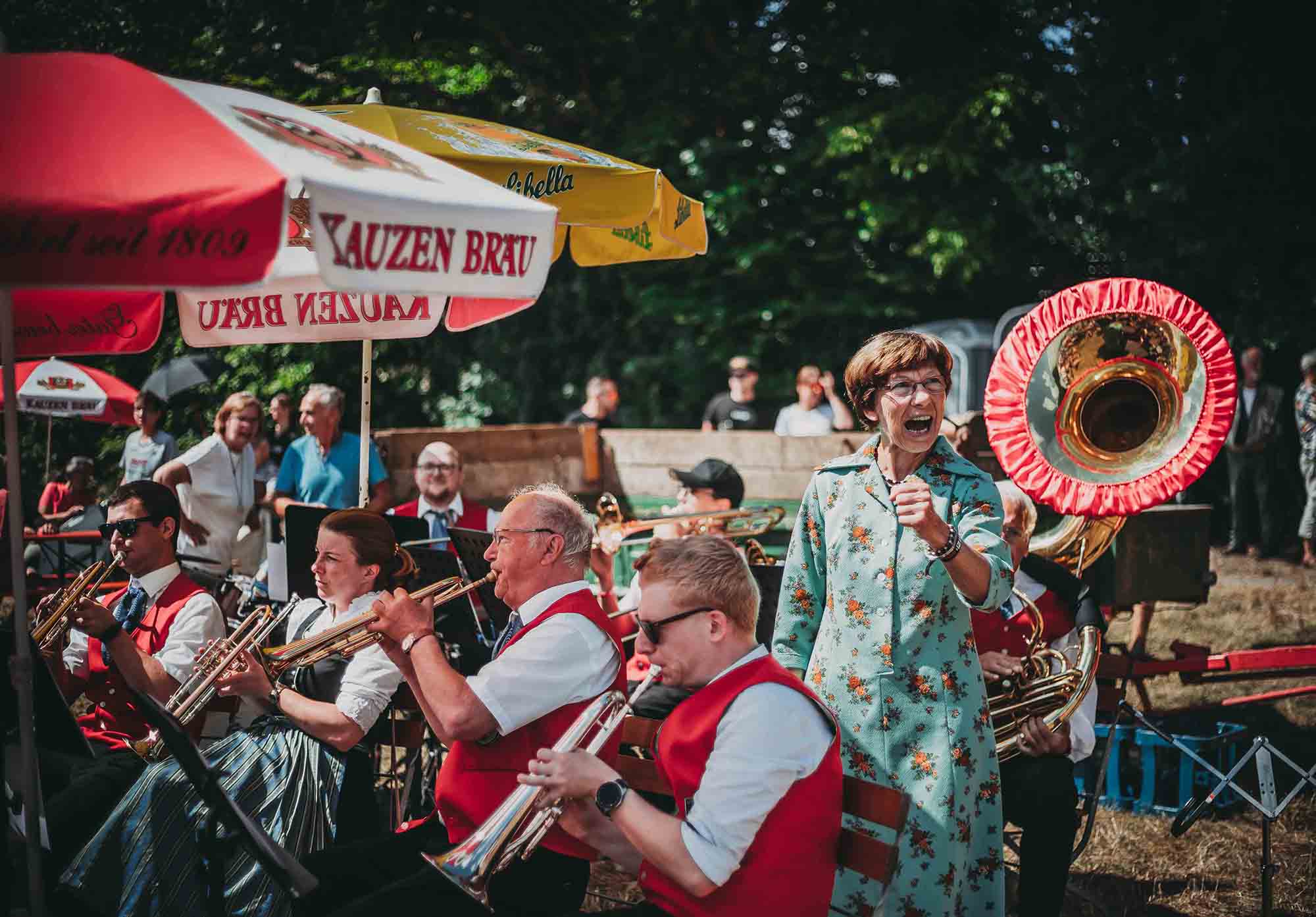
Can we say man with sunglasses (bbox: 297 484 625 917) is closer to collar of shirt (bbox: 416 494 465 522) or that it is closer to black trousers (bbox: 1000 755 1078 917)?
black trousers (bbox: 1000 755 1078 917)

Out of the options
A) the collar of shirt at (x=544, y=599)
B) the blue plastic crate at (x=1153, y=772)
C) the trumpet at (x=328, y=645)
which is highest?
the collar of shirt at (x=544, y=599)

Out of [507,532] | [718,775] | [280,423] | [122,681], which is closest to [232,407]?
[280,423]

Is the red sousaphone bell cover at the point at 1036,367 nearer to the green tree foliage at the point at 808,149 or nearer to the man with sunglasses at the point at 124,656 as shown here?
the man with sunglasses at the point at 124,656

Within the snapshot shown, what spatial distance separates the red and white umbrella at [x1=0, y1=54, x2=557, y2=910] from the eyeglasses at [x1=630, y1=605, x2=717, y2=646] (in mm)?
849

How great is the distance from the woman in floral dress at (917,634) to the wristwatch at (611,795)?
0.86 m

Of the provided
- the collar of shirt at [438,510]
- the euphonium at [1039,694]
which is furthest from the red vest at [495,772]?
the collar of shirt at [438,510]

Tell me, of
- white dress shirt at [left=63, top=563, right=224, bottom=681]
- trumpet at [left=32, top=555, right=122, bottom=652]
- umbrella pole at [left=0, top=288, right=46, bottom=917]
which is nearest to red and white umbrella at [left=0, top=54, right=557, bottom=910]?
umbrella pole at [left=0, top=288, right=46, bottom=917]

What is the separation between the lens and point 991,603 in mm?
2787

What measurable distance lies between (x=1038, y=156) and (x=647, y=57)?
506 centimetres

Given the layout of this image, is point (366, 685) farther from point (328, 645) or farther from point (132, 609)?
point (132, 609)

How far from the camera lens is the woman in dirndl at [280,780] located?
3.18 m

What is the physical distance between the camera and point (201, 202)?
2188 mm

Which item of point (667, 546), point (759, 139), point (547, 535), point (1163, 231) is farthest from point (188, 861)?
point (759, 139)

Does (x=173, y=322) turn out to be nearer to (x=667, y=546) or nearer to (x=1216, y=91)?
(x=1216, y=91)
